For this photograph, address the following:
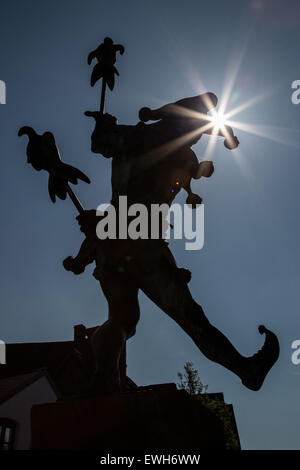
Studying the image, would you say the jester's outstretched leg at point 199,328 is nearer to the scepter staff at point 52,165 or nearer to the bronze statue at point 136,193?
the bronze statue at point 136,193

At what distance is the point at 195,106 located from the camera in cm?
382

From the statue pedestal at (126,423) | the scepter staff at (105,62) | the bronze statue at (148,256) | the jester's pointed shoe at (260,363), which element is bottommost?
the statue pedestal at (126,423)

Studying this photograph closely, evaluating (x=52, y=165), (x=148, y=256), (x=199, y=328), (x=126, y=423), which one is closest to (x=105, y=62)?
(x=52, y=165)

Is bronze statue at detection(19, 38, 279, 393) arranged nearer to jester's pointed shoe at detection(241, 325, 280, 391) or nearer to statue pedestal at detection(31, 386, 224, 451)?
jester's pointed shoe at detection(241, 325, 280, 391)

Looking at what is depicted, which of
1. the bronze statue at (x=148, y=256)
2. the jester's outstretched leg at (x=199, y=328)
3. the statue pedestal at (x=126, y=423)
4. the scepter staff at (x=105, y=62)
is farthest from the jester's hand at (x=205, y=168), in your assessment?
the statue pedestal at (x=126, y=423)

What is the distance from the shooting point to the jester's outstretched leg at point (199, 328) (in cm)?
274

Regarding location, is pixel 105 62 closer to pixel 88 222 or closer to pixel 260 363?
pixel 88 222

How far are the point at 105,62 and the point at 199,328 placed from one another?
287 centimetres

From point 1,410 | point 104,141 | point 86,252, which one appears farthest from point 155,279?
point 1,410

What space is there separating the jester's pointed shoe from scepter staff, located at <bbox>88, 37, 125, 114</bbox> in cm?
275

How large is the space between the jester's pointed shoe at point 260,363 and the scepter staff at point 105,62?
9.03 feet

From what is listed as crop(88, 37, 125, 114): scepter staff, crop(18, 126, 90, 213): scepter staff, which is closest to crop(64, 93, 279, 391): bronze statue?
crop(18, 126, 90, 213): scepter staff

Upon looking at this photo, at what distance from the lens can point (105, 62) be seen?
4.10 metres

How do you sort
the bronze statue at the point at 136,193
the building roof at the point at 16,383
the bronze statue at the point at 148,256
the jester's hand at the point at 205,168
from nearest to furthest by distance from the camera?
the bronze statue at the point at 148,256, the bronze statue at the point at 136,193, the jester's hand at the point at 205,168, the building roof at the point at 16,383
